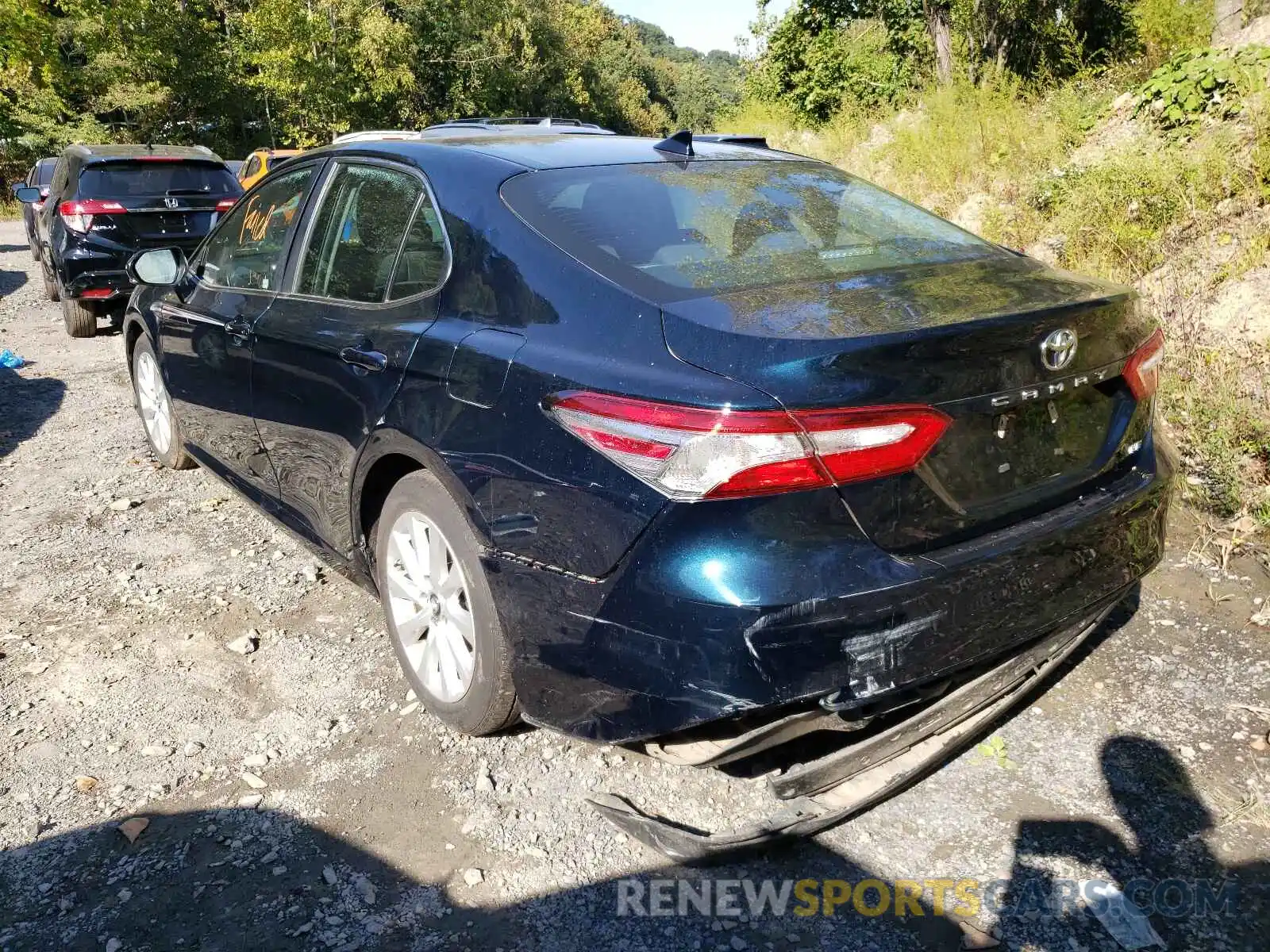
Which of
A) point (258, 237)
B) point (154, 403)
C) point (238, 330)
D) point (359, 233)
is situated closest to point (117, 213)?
point (154, 403)

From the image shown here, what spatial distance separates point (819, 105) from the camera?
60.1 feet

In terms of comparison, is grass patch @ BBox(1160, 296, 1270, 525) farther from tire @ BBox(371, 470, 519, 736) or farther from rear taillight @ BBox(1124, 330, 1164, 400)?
tire @ BBox(371, 470, 519, 736)

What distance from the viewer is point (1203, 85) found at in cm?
710

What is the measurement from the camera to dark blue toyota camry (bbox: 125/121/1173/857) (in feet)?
6.80

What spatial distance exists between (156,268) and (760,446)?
3789 millimetres

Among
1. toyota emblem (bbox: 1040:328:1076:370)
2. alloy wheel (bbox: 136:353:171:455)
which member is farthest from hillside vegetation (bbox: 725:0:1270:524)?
alloy wheel (bbox: 136:353:171:455)

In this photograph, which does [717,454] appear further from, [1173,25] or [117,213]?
[1173,25]

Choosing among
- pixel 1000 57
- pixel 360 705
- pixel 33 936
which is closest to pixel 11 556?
pixel 360 705

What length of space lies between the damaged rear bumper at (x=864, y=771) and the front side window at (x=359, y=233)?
179 cm

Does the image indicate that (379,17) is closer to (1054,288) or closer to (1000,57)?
(1000,57)

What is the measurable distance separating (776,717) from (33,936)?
70.5 inches

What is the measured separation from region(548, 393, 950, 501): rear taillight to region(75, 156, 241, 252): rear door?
8.33 m

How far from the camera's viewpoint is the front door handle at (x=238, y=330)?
12.3 feet

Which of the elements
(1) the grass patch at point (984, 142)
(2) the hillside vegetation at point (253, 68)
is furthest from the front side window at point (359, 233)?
(2) the hillside vegetation at point (253, 68)
